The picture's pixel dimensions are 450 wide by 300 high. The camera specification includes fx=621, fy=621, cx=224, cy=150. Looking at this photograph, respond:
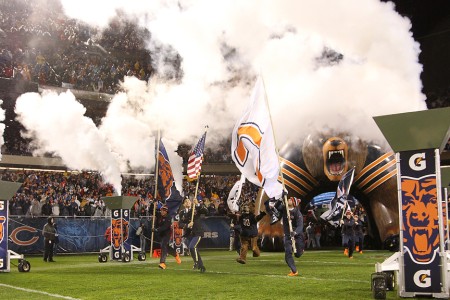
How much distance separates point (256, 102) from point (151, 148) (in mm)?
21118

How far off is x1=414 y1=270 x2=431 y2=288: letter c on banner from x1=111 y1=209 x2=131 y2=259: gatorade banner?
1368 centimetres

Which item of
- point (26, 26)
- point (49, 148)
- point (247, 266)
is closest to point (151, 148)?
point (49, 148)

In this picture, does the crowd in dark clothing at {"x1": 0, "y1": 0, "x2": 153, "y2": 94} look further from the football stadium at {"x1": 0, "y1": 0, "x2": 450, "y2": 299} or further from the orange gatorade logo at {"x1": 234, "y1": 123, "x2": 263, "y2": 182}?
the orange gatorade logo at {"x1": 234, "y1": 123, "x2": 263, "y2": 182}

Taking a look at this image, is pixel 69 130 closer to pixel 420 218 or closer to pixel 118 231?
pixel 118 231

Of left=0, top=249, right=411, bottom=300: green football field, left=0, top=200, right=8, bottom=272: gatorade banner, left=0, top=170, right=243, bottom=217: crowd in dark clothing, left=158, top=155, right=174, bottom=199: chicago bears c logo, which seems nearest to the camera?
left=0, top=249, right=411, bottom=300: green football field

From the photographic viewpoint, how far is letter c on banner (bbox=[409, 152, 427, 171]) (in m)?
8.66

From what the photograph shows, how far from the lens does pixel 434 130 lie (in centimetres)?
848

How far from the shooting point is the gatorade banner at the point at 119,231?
20875mm

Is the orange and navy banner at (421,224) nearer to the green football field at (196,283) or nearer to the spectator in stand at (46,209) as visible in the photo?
the green football field at (196,283)

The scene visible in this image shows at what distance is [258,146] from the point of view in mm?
13875

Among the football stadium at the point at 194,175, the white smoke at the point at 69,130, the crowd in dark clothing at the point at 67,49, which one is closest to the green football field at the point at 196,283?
the football stadium at the point at 194,175

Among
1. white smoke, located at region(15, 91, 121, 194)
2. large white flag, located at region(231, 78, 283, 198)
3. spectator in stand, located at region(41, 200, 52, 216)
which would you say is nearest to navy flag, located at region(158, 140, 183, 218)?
large white flag, located at region(231, 78, 283, 198)

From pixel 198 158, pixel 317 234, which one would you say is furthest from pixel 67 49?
pixel 198 158

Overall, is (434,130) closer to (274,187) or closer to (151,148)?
(274,187)
